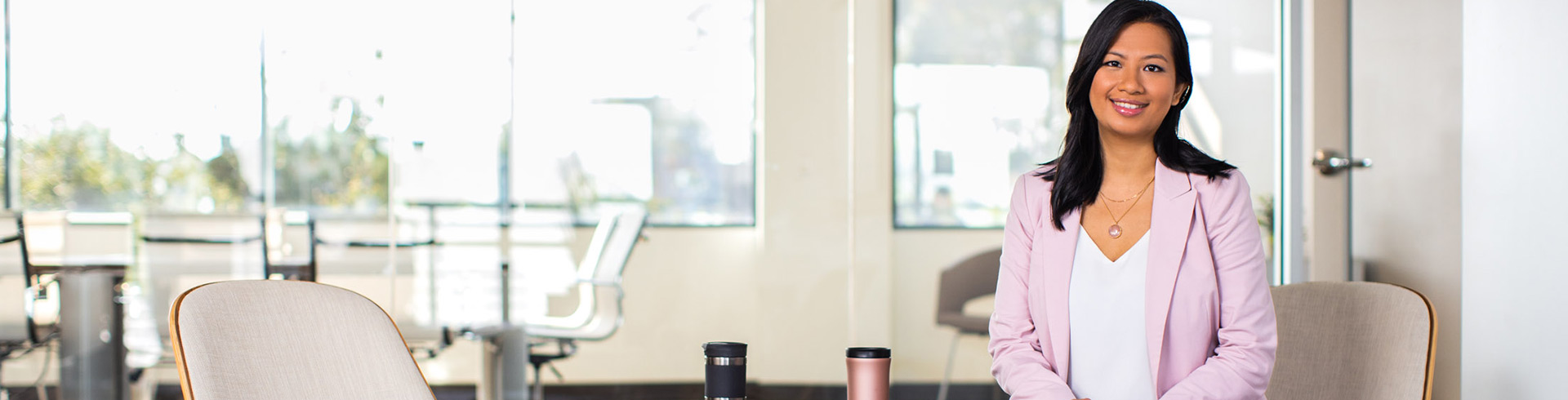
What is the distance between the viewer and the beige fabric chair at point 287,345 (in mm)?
1528

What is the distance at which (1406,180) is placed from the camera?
8.83 ft

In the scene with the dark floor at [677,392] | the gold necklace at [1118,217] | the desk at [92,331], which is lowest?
the dark floor at [677,392]

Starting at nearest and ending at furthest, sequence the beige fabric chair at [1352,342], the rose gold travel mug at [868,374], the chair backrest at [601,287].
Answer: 1. the rose gold travel mug at [868,374]
2. the beige fabric chair at [1352,342]
3. the chair backrest at [601,287]

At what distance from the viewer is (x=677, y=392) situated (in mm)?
4047

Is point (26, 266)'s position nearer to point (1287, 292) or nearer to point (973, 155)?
point (973, 155)

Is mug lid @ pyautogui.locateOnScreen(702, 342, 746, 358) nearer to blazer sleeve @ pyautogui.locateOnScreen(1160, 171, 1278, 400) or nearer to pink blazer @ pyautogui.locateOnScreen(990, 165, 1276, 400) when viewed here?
pink blazer @ pyautogui.locateOnScreen(990, 165, 1276, 400)

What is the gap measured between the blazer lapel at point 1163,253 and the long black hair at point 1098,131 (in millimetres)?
47

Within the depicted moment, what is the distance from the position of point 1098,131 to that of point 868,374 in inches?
17.9

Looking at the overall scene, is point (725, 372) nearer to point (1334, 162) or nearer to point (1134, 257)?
point (1134, 257)

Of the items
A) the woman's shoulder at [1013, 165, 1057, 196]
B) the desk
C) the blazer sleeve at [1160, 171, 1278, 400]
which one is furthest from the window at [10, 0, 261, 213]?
the blazer sleeve at [1160, 171, 1278, 400]

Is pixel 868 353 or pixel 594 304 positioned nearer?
pixel 868 353

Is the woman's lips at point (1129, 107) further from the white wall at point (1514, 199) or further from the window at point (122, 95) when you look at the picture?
the window at point (122, 95)

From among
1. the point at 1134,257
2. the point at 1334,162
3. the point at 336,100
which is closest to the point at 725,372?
the point at 1134,257

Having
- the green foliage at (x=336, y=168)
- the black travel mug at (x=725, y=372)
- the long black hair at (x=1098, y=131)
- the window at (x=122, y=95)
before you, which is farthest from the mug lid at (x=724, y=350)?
the window at (x=122, y=95)
